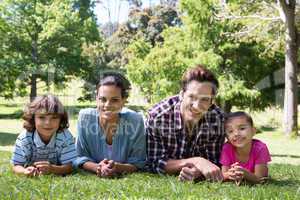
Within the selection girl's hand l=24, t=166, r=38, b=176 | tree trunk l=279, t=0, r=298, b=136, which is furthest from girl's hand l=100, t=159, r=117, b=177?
tree trunk l=279, t=0, r=298, b=136

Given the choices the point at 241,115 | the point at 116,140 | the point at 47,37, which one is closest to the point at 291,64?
the point at 241,115

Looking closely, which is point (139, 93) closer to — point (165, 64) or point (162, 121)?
point (165, 64)

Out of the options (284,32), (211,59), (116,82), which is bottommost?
(116,82)

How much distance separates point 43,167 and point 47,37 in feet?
93.3

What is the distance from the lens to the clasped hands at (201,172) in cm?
397

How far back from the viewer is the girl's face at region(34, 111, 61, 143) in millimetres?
4359

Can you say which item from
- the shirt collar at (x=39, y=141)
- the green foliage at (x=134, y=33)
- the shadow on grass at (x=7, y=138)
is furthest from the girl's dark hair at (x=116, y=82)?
the green foliage at (x=134, y=33)

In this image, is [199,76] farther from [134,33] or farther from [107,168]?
[134,33]

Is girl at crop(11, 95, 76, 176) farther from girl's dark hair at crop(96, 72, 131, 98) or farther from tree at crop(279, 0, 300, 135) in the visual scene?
tree at crop(279, 0, 300, 135)

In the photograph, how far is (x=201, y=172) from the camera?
402cm

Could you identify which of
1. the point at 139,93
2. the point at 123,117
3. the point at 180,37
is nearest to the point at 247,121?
the point at 123,117

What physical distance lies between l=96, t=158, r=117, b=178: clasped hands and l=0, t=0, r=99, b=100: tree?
26883 millimetres

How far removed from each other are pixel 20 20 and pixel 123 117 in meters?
30.6

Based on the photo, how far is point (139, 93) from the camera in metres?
27.1
